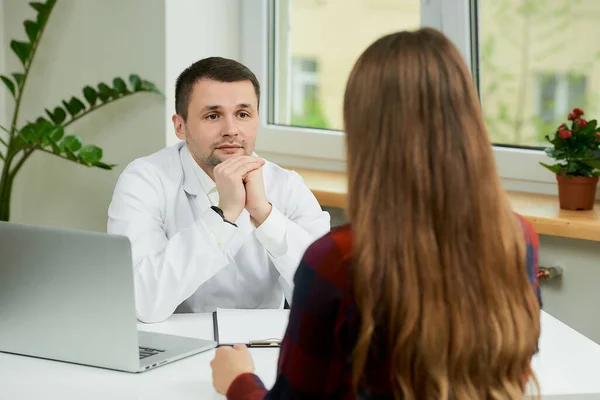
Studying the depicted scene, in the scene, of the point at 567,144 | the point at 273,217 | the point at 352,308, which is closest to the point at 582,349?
the point at 273,217

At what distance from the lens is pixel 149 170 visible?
2.22 metres

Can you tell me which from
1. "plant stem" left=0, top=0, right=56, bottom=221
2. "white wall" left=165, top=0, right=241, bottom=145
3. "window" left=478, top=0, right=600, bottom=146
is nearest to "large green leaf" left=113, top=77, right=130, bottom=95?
"white wall" left=165, top=0, right=241, bottom=145

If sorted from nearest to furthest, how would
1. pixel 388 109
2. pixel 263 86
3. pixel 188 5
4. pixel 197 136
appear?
pixel 388 109, pixel 197 136, pixel 188 5, pixel 263 86

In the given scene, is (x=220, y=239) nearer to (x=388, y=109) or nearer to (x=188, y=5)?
(x=388, y=109)

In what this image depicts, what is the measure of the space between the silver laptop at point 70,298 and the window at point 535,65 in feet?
5.58

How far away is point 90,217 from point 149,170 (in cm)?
110

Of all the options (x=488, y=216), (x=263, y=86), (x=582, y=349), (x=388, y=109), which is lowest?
(x=582, y=349)

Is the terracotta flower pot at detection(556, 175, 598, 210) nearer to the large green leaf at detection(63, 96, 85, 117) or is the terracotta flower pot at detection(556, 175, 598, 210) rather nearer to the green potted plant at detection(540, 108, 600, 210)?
the green potted plant at detection(540, 108, 600, 210)

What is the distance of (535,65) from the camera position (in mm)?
2832

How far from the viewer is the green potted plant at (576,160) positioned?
2.51m

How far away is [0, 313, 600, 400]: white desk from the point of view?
1.39 metres

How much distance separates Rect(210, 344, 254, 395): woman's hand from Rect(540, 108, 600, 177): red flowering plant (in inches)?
57.0

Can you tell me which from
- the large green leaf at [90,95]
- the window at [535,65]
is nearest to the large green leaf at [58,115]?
the large green leaf at [90,95]

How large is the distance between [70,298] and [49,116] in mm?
1771
